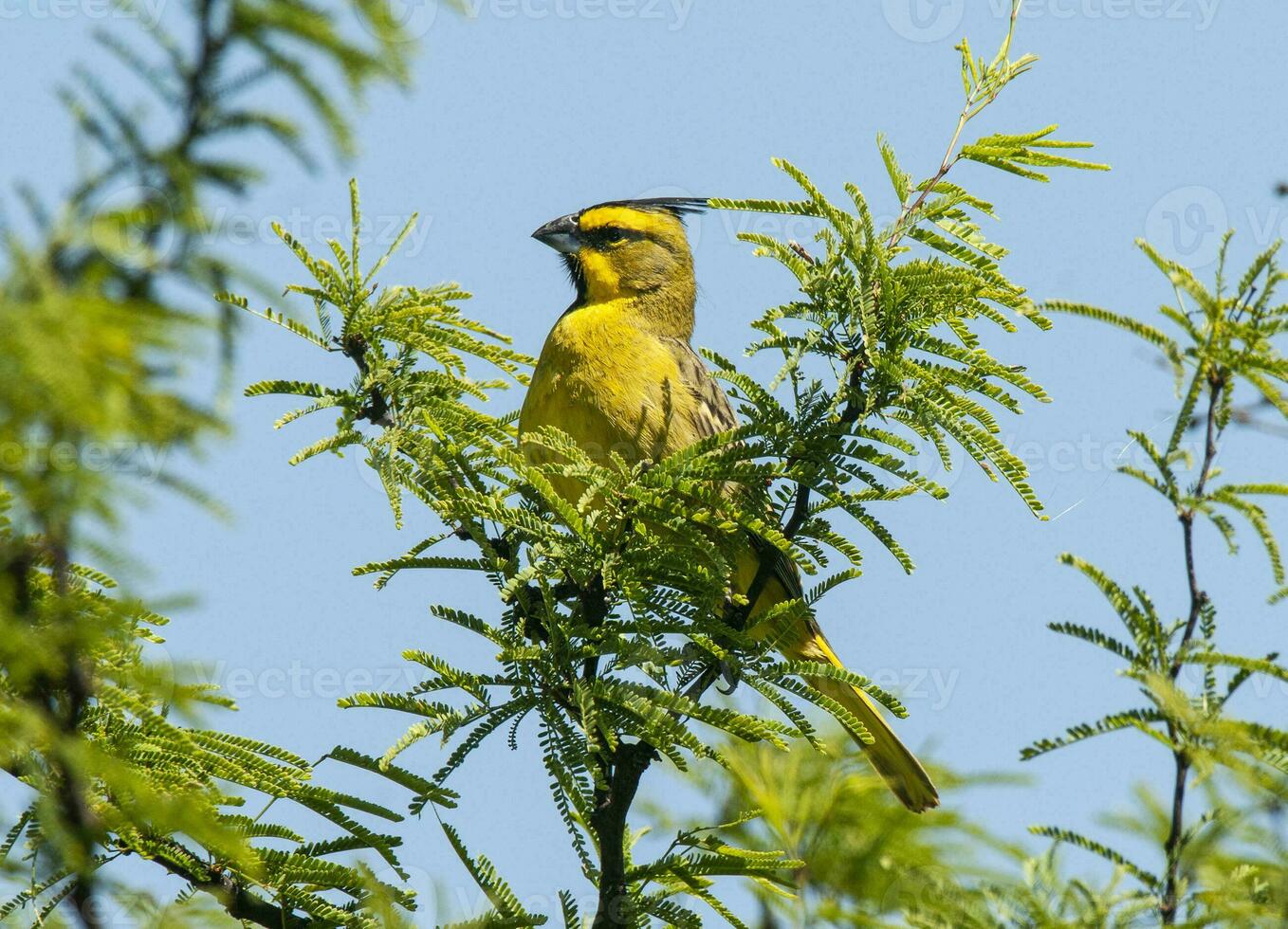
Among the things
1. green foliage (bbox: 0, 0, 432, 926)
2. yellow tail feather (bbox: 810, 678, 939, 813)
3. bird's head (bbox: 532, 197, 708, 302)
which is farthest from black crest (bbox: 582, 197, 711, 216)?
green foliage (bbox: 0, 0, 432, 926)

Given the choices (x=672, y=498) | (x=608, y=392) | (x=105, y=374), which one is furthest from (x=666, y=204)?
(x=105, y=374)

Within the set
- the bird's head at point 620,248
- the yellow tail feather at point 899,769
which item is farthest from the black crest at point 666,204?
the yellow tail feather at point 899,769

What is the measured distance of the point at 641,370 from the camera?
17.4 ft

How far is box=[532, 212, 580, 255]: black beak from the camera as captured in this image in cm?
636

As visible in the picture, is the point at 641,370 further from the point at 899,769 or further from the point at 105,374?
the point at 105,374

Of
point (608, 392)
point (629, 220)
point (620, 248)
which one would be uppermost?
point (629, 220)

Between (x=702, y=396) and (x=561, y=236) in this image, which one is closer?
(x=702, y=396)

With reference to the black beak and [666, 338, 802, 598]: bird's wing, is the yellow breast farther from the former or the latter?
the black beak

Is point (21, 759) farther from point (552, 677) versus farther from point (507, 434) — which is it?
point (507, 434)

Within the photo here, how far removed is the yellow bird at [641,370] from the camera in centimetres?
496

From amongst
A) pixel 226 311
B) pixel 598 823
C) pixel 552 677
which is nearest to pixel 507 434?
pixel 552 677

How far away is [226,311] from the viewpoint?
70.0 inches

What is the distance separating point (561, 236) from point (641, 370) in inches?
52.3

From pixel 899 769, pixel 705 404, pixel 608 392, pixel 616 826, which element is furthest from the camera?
pixel 705 404
